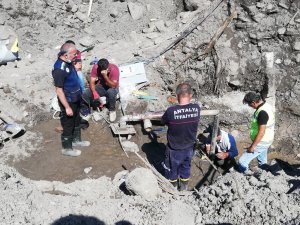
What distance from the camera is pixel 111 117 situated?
8.72m

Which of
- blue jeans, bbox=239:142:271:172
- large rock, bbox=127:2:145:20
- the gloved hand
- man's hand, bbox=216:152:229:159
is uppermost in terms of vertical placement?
large rock, bbox=127:2:145:20

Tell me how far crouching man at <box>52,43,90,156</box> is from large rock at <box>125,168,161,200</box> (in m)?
1.79

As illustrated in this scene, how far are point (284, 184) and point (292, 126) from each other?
380cm

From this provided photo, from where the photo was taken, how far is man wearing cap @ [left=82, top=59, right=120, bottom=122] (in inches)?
326

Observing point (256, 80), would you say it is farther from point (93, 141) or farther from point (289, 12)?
point (93, 141)

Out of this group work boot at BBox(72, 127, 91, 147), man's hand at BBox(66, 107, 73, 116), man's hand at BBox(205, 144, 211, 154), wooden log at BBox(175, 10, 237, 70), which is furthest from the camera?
wooden log at BBox(175, 10, 237, 70)

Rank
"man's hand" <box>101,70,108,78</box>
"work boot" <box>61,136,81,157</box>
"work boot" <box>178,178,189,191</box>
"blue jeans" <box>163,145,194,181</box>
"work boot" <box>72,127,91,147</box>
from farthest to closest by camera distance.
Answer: "man's hand" <box>101,70,108,78</box> < "work boot" <box>72,127,91,147</box> < "work boot" <box>61,136,81,157</box> < "work boot" <box>178,178,189,191</box> < "blue jeans" <box>163,145,194,181</box>

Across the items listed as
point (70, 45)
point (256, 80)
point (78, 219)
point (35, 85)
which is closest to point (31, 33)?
point (35, 85)

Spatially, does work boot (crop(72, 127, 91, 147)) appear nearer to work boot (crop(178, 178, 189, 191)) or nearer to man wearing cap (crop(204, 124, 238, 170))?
Result: work boot (crop(178, 178, 189, 191))

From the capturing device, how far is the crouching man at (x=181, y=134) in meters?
5.90

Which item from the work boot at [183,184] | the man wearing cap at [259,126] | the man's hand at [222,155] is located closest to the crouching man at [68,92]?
the work boot at [183,184]

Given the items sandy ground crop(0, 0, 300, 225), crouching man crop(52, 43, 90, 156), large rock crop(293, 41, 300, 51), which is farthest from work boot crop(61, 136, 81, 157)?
large rock crop(293, 41, 300, 51)

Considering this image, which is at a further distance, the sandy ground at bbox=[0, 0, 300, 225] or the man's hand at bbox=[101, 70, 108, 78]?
the man's hand at bbox=[101, 70, 108, 78]

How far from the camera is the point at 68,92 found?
23.1ft
